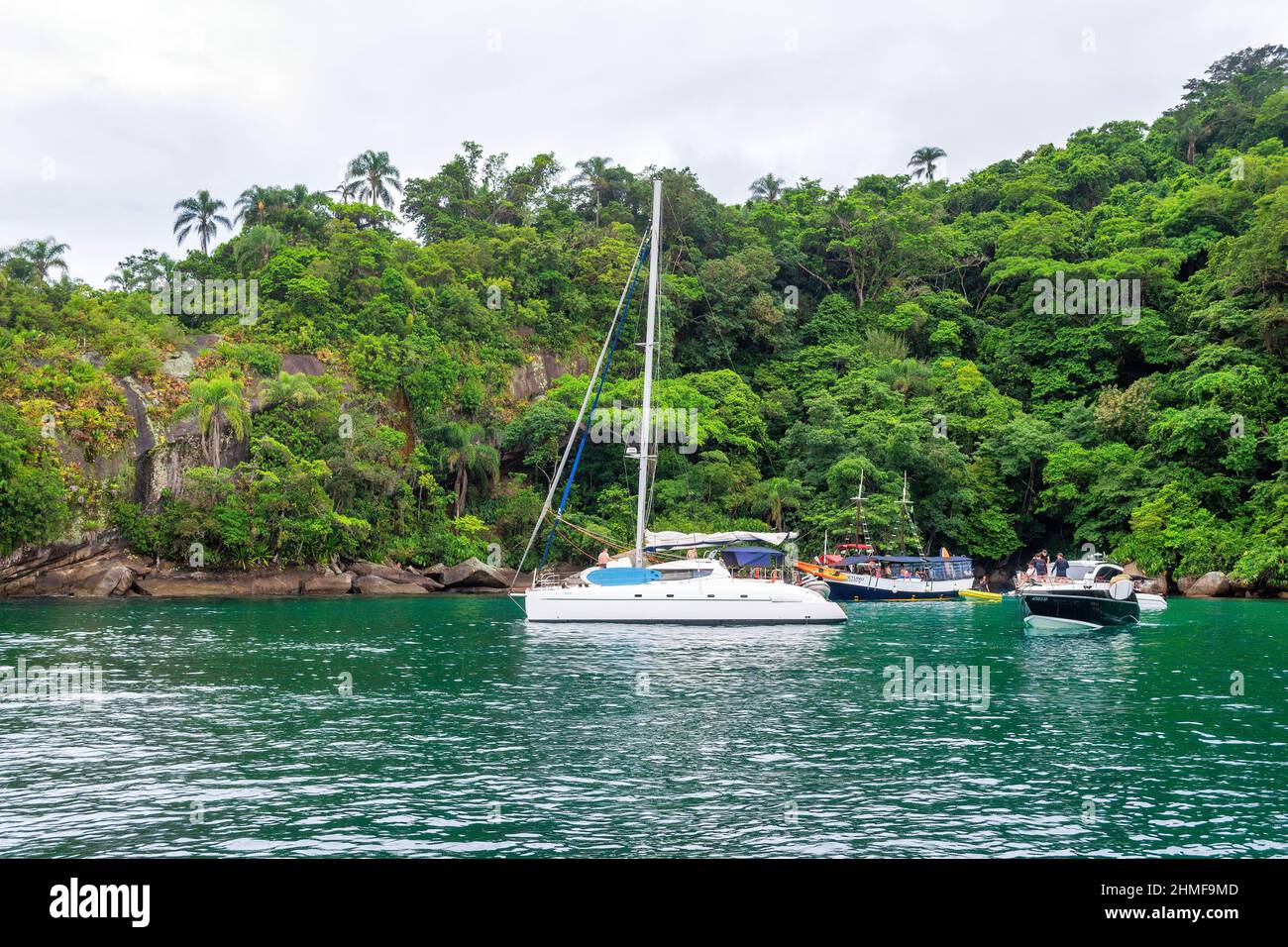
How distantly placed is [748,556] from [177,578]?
1068 inches

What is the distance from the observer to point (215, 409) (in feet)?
157

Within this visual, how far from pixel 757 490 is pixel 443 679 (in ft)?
125

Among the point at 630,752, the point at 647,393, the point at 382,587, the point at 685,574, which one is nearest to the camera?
the point at 630,752

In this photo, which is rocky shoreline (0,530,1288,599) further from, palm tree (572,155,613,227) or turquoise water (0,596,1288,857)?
palm tree (572,155,613,227)

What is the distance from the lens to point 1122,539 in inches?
2164

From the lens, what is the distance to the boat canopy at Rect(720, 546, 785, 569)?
143 feet

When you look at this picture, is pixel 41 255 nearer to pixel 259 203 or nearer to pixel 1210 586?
pixel 259 203

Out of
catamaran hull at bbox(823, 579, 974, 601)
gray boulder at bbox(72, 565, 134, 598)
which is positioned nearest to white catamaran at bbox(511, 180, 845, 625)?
catamaran hull at bbox(823, 579, 974, 601)

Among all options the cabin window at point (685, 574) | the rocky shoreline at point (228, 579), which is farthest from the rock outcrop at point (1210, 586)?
the cabin window at point (685, 574)

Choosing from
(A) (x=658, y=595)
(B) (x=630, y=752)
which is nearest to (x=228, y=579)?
(A) (x=658, y=595)

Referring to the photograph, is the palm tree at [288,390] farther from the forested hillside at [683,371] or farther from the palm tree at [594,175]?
the palm tree at [594,175]

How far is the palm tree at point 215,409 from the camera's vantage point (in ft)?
155

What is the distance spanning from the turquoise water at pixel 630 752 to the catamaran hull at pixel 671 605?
480 centimetres
